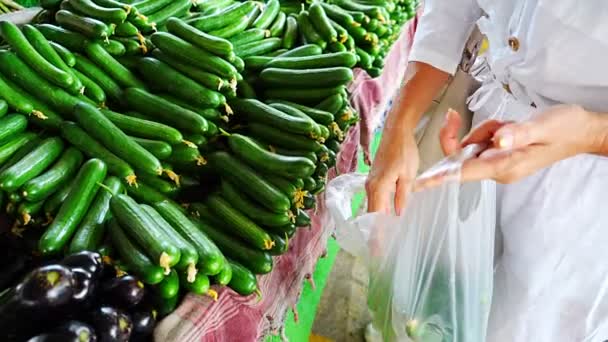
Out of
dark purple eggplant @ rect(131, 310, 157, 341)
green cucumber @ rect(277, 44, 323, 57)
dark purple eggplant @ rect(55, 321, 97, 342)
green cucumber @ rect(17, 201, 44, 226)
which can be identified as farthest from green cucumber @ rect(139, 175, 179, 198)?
green cucumber @ rect(277, 44, 323, 57)

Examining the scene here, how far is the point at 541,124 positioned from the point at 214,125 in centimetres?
83

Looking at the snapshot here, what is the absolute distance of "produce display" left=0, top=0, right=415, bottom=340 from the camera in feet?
3.22

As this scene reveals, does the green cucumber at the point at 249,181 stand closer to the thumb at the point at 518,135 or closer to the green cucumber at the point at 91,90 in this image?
the green cucumber at the point at 91,90

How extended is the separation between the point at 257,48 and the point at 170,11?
0.95ft

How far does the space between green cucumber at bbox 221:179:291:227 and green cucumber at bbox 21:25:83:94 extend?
45 centimetres

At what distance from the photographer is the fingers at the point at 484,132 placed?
75 cm

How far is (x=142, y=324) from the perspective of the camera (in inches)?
34.9

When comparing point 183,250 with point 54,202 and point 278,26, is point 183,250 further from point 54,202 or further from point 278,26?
point 278,26

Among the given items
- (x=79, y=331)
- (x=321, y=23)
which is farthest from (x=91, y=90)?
(x=321, y=23)

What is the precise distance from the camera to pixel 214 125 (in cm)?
132

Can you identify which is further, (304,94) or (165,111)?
(304,94)

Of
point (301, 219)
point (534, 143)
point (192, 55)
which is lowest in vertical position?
point (301, 219)

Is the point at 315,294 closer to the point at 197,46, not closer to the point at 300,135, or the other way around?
the point at 300,135

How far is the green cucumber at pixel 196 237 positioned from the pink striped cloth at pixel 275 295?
81 mm
